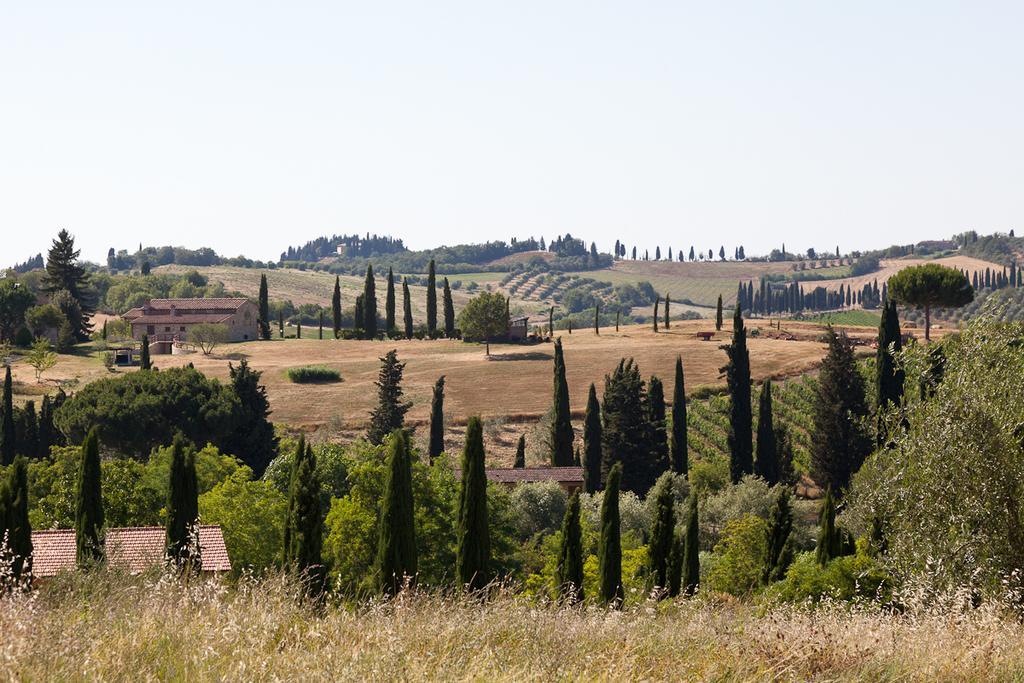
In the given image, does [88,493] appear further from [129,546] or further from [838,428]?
[838,428]

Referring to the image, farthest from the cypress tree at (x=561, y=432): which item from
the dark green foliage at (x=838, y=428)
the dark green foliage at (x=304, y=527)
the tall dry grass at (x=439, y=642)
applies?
the tall dry grass at (x=439, y=642)

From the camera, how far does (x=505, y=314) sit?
395 feet

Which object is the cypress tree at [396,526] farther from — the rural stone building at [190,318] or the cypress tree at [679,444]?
the rural stone building at [190,318]

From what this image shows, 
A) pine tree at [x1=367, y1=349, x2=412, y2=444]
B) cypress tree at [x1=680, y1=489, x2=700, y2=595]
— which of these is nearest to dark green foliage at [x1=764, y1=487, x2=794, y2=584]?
cypress tree at [x1=680, y1=489, x2=700, y2=595]

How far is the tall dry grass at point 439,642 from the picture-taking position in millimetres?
8039

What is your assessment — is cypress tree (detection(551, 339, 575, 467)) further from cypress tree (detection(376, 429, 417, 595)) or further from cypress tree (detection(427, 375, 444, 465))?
cypress tree (detection(376, 429, 417, 595))

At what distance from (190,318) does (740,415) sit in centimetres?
8304

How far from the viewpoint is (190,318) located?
136875 millimetres

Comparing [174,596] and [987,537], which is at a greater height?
[174,596]

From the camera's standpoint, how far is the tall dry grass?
26.4 feet

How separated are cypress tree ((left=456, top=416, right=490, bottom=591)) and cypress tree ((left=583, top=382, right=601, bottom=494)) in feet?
113

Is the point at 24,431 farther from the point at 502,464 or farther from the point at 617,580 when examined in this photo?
the point at 617,580

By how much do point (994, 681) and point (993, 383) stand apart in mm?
10668

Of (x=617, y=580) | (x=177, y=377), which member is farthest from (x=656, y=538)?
(x=177, y=377)
